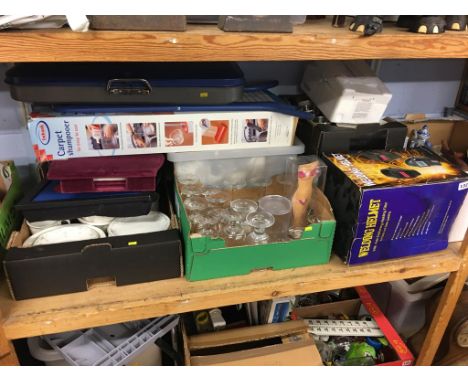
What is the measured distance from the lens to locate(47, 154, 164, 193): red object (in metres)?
0.87

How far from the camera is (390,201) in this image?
2.75 ft

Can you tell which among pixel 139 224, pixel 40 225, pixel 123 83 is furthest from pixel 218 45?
pixel 40 225

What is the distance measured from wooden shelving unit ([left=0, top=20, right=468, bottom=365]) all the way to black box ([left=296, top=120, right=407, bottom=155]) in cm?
24

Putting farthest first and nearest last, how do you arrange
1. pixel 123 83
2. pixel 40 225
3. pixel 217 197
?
1. pixel 217 197
2. pixel 40 225
3. pixel 123 83

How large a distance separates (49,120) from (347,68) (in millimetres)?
755

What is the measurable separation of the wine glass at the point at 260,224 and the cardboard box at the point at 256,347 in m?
0.31

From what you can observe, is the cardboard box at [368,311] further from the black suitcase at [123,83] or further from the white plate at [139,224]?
the black suitcase at [123,83]

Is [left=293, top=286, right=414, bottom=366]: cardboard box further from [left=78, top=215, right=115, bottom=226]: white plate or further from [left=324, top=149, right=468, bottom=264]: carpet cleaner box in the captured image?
[left=78, top=215, right=115, bottom=226]: white plate

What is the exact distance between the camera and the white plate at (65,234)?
0.86 m

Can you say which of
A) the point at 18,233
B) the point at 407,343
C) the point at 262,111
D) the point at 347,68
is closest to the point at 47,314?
the point at 18,233

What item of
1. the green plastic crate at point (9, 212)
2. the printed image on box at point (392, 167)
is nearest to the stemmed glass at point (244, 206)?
the printed image on box at point (392, 167)

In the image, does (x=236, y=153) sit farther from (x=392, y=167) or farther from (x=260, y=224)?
(x=392, y=167)

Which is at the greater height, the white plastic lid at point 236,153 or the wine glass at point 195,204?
the white plastic lid at point 236,153

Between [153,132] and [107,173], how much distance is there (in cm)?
13
